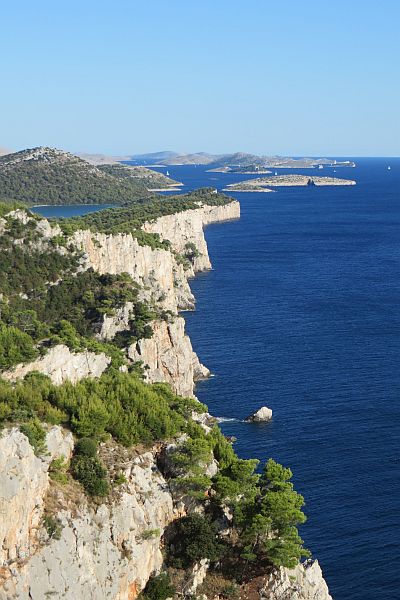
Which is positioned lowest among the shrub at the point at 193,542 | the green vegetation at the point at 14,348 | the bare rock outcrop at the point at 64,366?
the shrub at the point at 193,542

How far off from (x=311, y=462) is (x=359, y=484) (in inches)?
223

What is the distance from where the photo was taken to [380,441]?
7162 centimetres

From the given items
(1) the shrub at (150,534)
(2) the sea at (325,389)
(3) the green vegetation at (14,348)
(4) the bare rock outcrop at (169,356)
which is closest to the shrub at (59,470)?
(1) the shrub at (150,534)

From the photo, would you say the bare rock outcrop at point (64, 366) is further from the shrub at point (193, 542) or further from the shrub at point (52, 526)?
the shrub at point (193, 542)

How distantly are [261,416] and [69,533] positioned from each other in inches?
1532

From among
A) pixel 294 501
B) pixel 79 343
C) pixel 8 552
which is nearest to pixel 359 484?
pixel 294 501

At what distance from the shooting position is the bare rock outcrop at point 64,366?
188ft

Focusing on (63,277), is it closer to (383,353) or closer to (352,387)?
(352,387)

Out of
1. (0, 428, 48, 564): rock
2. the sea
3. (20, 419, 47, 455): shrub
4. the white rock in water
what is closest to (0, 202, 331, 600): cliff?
(0, 428, 48, 564): rock

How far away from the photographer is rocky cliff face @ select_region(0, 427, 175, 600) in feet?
127

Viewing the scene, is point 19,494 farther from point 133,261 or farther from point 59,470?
point 133,261

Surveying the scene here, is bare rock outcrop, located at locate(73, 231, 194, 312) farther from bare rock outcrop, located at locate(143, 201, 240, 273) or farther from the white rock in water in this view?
bare rock outcrop, located at locate(143, 201, 240, 273)

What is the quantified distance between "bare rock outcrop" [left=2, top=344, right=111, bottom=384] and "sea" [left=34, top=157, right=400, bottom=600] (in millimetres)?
18190

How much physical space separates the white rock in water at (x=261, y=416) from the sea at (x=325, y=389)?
0.80 meters
